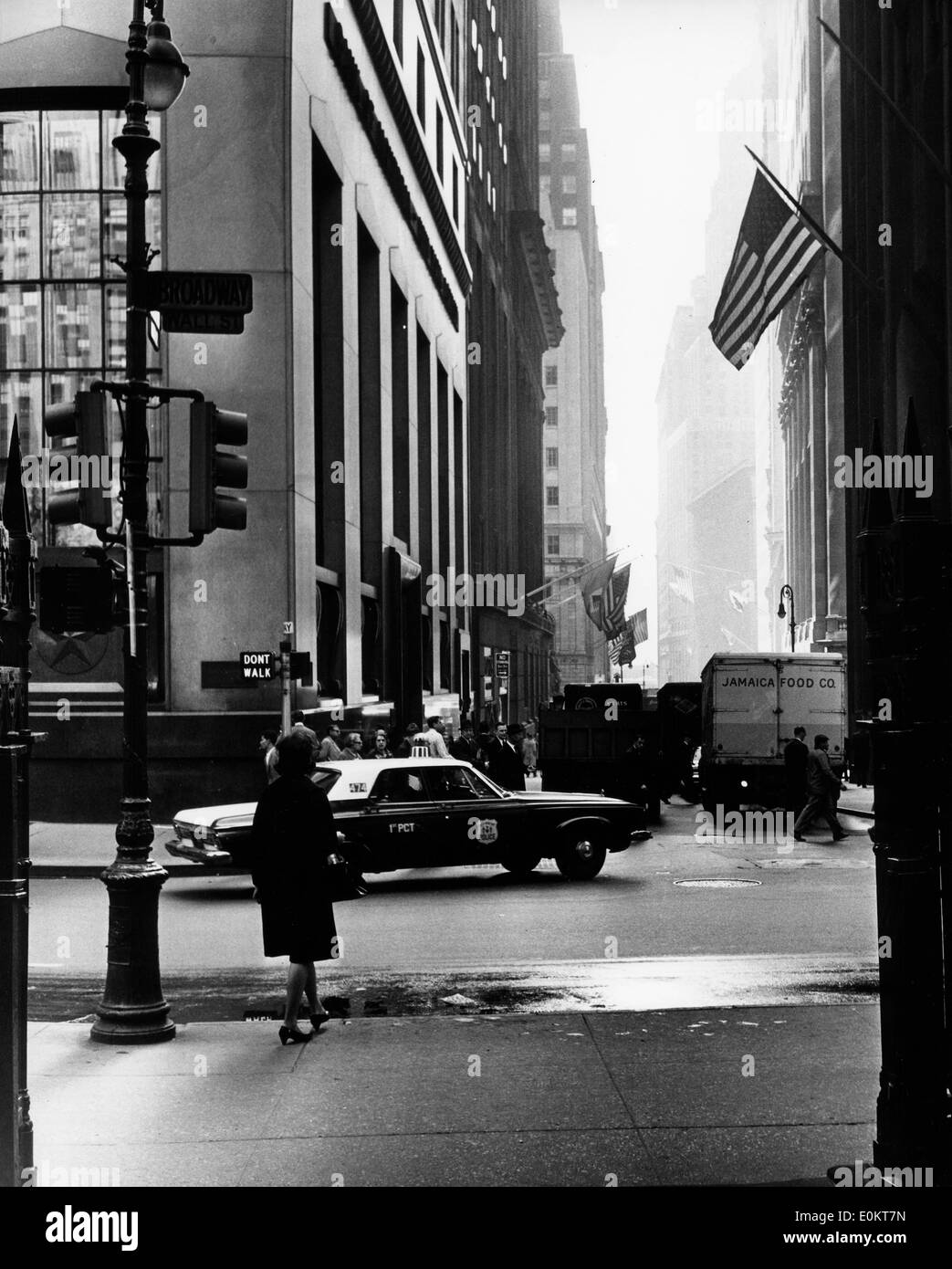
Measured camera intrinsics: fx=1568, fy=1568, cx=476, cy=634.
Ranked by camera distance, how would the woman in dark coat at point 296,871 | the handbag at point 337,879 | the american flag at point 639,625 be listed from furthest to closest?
1. the american flag at point 639,625
2. the handbag at point 337,879
3. the woman in dark coat at point 296,871

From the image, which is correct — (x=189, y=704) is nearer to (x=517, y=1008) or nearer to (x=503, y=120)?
(x=517, y=1008)

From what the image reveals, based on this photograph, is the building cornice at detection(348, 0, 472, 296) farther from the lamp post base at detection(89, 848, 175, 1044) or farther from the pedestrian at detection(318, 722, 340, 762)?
the lamp post base at detection(89, 848, 175, 1044)

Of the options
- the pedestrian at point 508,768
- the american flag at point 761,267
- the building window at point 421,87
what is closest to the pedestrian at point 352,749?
the pedestrian at point 508,768

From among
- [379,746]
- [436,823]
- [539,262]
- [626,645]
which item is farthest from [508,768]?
[539,262]

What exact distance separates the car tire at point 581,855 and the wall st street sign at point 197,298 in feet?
30.2

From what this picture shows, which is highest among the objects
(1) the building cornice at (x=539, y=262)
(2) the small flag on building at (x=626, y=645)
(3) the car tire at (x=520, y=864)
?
(1) the building cornice at (x=539, y=262)

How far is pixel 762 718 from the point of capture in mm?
29875

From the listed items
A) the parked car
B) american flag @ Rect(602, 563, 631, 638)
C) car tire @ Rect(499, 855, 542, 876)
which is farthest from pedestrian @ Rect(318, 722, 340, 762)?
american flag @ Rect(602, 563, 631, 638)

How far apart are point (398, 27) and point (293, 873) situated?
3624 cm

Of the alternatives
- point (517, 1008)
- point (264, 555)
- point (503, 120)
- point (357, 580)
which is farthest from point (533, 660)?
point (517, 1008)

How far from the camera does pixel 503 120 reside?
8288cm

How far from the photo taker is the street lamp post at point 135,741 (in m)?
9.30

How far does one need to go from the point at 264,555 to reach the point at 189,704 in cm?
270

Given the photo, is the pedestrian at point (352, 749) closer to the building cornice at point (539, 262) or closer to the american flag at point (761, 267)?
the american flag at point (761, 267)
